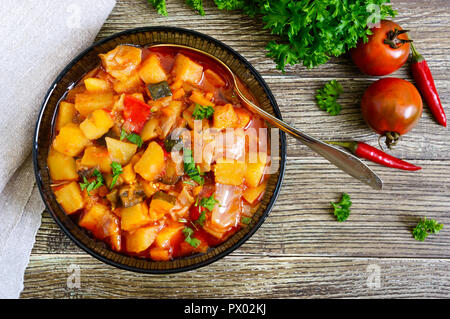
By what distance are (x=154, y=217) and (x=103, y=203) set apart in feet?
1.21

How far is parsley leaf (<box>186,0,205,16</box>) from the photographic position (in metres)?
2.73

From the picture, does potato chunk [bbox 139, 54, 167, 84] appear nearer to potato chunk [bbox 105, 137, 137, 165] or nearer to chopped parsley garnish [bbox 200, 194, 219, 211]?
potato chunk [bbox 105, 137, 137, 165]

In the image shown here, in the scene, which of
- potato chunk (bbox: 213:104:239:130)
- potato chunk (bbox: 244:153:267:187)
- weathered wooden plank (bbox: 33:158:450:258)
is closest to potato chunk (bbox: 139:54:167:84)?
potato chunk (bbox: 213:104:239:130)

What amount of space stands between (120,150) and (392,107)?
1.96 metres

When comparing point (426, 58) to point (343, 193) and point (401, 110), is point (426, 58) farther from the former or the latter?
point (343, 193)

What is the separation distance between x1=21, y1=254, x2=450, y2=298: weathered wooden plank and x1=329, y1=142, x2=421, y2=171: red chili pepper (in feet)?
2.61

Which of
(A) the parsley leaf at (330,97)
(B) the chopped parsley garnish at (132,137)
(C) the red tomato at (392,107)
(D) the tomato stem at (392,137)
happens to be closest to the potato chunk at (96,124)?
(B) the chopped parsley garnish at (132,137)

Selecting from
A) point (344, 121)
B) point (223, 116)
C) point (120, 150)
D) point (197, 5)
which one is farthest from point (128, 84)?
point (344, 121)

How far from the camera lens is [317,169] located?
2.91 metres

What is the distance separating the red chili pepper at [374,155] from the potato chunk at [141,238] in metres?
1.59

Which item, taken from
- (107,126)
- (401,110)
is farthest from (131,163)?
(401,110)

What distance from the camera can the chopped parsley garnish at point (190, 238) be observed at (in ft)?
7.92

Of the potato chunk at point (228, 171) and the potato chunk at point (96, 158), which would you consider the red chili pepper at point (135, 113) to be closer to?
the potato chunk at point (96, 158)

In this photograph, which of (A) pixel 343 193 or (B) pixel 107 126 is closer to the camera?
(B) pixel 107 126
